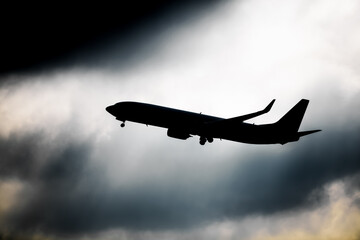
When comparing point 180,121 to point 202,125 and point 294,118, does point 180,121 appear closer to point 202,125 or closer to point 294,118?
point 202,125

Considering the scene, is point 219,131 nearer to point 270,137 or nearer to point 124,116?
point 270,137

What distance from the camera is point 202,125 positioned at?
72.6 metres

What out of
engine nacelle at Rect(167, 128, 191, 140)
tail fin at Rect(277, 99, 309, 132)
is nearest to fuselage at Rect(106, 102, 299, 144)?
engine nacelle at Rect(167, 128, 191, 140)

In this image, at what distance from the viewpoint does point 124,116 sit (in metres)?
70.8

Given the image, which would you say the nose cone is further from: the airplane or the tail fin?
the tail fin

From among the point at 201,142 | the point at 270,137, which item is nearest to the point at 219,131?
the point at 201,142

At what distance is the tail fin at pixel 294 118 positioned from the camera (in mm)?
80312

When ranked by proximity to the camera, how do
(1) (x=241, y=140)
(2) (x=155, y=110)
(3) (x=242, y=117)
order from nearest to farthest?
(3) (x=242, y=117)
(2) (x=155, y=110)
(1) (x=241, y=140)

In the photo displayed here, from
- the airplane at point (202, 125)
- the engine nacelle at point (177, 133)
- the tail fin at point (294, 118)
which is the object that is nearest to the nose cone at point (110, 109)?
the airplane at point (202, 125)

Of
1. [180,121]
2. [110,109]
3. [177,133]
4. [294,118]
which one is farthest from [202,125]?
[294,118]

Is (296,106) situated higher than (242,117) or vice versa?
(296,106)

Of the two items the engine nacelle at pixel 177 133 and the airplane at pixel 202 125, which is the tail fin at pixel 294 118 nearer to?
the airplane at pixel 202 125

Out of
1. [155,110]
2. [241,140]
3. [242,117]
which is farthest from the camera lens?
[241,140]

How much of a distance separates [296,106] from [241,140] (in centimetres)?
1567
